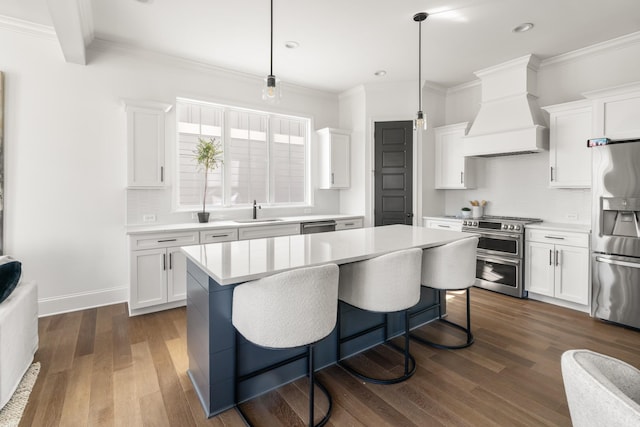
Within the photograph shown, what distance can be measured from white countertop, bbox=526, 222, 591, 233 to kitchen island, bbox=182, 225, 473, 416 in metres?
1.90

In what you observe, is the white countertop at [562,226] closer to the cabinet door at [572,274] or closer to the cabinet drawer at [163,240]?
the cabinet door at [572,274]

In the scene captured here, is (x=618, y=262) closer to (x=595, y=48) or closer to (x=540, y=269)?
(x=540, y=269)

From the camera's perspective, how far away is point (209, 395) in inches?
73.2

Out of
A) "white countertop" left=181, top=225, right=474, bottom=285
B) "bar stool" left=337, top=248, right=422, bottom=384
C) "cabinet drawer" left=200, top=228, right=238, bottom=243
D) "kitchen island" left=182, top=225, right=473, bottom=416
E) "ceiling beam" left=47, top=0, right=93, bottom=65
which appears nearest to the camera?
"white countertop" left=181, top=225, right=474, bottom=285

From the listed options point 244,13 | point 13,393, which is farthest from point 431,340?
point 244,13

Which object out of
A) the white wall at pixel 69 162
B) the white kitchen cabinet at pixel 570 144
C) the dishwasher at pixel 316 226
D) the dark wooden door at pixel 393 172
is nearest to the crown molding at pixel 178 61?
the white wall at pixel 69 162

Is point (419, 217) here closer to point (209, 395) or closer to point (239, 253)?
point (239, 253)

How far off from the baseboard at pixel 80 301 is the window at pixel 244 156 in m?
1.27

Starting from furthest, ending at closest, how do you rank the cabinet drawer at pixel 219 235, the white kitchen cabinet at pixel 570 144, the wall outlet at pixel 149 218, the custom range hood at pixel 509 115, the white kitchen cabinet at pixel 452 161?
the white kitchen cabinet at pixel 452 161 → the custom range hood at pixel 509 115 → the wall outlet at pixel 149 218 → the cabinet drawer at pixel 219 235 → the white kitchen cabinet at pixel 570 144

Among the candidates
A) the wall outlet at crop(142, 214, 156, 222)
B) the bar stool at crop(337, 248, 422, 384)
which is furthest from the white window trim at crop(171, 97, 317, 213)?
the bar stool at crop(337, 248, 422, 384)

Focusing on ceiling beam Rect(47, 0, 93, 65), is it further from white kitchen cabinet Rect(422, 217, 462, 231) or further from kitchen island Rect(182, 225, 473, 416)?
white kitchen cabinet Rect(422, 217, 462, 231)

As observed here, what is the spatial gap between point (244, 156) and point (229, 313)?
3.20 m

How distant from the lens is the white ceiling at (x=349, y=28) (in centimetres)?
294

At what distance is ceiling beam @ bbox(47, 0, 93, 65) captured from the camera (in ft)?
7.95
